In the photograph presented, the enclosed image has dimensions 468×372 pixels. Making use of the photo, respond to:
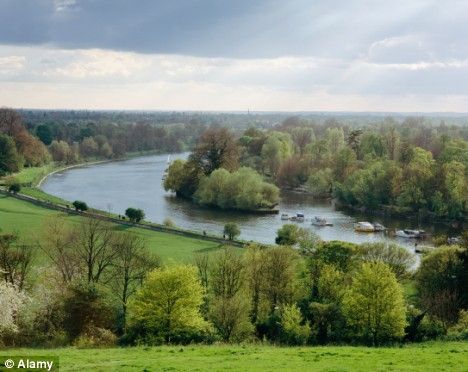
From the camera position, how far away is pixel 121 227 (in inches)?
2363

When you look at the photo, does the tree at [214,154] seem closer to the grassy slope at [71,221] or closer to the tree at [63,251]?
the grassy slope at [71,221]

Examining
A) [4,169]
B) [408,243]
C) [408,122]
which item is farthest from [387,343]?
[408,122]

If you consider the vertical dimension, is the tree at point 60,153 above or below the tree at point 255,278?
above

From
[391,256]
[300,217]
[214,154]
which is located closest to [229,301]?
[391,256]

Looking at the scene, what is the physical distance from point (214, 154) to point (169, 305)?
64.5 metres

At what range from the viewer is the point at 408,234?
6084 cm

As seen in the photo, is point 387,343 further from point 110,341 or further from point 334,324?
point 110,341

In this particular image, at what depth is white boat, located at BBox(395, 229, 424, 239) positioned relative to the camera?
60.3 m

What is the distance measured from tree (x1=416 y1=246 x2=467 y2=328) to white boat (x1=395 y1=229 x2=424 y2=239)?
79.6 ft

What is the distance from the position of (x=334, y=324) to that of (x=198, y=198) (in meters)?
55.2

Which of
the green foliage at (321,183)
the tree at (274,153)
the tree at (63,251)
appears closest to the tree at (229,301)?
the tree at (63,251)

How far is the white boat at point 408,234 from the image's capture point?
60.3m

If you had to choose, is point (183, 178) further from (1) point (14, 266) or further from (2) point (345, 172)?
(1) point (14, 266)

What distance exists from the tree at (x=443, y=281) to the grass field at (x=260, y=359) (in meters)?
10.6
